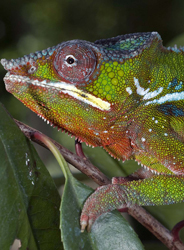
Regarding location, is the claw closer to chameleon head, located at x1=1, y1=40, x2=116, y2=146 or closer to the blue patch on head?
chameleon head, located at x1=1, y1=40, x2=116, y2=146

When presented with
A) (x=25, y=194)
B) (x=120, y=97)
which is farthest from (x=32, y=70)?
(x=25, y=194)

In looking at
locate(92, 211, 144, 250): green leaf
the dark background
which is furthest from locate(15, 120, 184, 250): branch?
the dark background

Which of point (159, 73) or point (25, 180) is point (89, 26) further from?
point (25, 180)

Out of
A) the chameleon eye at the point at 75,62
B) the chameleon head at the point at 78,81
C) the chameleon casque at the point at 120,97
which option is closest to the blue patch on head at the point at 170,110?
the chameleon casque at the point at 120,97

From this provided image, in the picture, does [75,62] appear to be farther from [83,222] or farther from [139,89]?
[83,222]

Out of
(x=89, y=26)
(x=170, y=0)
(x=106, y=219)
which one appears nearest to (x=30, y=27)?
(x=89, y=26)

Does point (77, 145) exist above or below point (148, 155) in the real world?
above

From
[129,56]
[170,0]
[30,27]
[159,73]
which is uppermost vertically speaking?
[30,27]
